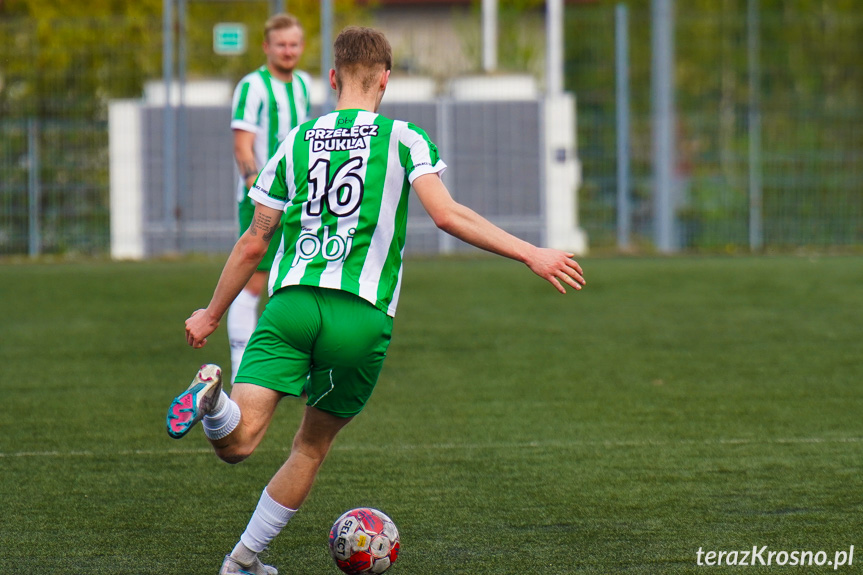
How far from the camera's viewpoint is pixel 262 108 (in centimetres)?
713

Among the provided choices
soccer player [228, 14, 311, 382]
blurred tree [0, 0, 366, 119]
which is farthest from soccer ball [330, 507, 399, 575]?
blurred tree [0, 0, 366, 119]

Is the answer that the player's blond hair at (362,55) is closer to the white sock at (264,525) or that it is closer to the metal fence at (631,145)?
the white sock at (264,525)

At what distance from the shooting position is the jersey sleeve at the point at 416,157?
3490mm

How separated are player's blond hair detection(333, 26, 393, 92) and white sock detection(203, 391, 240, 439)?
1056mm

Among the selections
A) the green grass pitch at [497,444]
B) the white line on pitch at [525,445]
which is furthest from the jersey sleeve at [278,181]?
the white line on pitch at [525,445]

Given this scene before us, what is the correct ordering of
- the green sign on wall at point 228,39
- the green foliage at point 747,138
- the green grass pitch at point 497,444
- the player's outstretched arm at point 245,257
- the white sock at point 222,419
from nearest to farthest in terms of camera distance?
the white sock at point 222,419 → the player's outstretched arm at point 245,257 → the green grass pitch at point 497,444 → the green sign on wall at point 228,39 → the green foliage at point 747,138

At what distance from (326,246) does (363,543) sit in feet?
3.11

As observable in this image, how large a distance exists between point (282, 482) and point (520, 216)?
13204 millimetres

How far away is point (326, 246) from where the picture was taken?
348 cm

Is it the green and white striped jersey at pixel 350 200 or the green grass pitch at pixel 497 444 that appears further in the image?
the green grass pitch at pixel 497 444

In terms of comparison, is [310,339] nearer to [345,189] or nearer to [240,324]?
[345,189]

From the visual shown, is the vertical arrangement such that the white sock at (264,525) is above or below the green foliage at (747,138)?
below

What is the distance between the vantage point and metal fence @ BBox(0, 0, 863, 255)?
16547 millimetres

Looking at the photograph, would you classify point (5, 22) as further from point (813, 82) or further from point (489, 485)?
point (489, 485)
